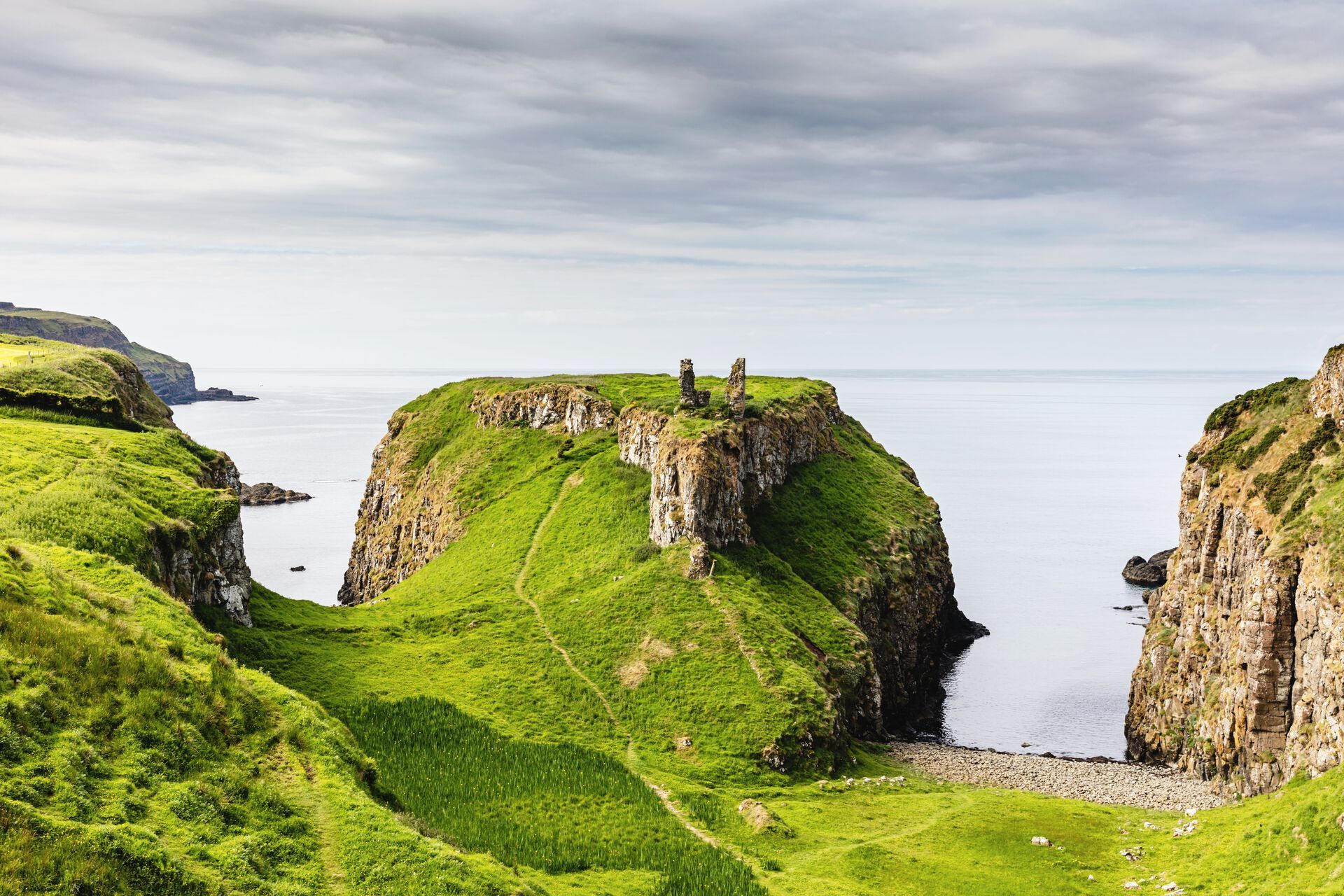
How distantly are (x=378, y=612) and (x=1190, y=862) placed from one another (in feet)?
228

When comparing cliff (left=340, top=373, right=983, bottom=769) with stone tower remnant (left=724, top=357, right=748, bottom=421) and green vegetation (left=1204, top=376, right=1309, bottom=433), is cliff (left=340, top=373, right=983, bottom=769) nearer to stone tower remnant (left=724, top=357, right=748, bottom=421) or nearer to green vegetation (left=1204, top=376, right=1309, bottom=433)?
stone tower remnant (left=724, top=357, right=748, bottom=421)

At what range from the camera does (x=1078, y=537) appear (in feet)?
594

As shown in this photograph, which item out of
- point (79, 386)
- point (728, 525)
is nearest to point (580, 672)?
point (728, 525)

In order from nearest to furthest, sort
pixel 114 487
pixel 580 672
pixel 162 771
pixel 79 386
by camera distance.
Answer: pixel 162 771 < pixel 114 487 < pixel 580 672 < pixel 79 386

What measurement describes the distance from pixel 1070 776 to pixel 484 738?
45.2 meters

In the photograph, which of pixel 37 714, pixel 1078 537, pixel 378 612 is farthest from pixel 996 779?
pixel 1078 537

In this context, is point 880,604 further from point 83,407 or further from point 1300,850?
point 83,407

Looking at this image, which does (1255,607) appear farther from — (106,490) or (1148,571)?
(1148,571)

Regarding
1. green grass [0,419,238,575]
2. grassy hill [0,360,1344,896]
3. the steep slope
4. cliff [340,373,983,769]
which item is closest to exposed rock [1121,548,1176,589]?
cliff [340,373,983,769]

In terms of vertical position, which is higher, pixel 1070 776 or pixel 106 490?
pixel 106 490

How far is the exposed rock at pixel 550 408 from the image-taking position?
129 m

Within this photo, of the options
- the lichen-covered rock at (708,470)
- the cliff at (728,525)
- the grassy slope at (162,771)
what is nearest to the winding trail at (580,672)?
the cliff at (728,525)

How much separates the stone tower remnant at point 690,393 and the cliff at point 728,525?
1.53 feet

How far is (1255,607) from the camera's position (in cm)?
6469
